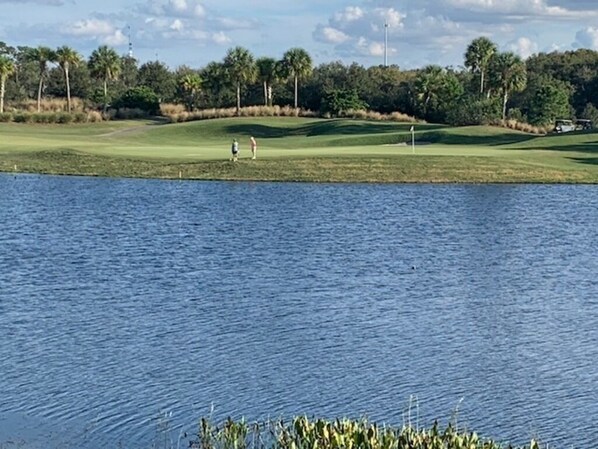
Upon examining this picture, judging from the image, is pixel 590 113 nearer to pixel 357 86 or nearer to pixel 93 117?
pixel 357 86

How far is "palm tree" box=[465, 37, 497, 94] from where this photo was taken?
341 feet

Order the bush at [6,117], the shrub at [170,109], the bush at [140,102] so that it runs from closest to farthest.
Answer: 1. the bush at [6,117]
2. the shrub at [170,109]
3. the bush at [140,102]

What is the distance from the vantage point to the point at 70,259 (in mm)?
34188

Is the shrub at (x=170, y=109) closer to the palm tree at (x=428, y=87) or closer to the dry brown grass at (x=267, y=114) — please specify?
the dry brown grass at (x=267, y=114)

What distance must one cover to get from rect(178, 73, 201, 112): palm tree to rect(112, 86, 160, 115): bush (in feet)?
12.7

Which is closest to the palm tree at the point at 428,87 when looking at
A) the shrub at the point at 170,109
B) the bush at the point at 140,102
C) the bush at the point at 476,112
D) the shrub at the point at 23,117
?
the bush at the point at 476,112

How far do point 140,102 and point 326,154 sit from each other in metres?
48.7

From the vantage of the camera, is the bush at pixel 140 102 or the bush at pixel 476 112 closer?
the bush at pixel 476 112

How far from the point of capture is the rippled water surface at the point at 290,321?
61.1ft

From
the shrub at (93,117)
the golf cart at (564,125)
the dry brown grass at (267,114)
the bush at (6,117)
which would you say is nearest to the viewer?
the golf cart at (564,125)

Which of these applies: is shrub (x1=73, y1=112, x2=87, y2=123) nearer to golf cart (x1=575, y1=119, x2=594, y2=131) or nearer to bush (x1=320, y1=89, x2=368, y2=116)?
bush (x1=320, y1=89, x2=368, y2=116)

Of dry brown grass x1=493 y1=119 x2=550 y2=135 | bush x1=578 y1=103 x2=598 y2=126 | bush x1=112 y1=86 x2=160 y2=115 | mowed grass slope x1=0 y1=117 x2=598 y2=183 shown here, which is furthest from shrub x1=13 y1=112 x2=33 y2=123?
bush x1=578 y1=103 x2=598 y2=126

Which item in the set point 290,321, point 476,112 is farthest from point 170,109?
point 290,321

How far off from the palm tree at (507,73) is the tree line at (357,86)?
8cm
